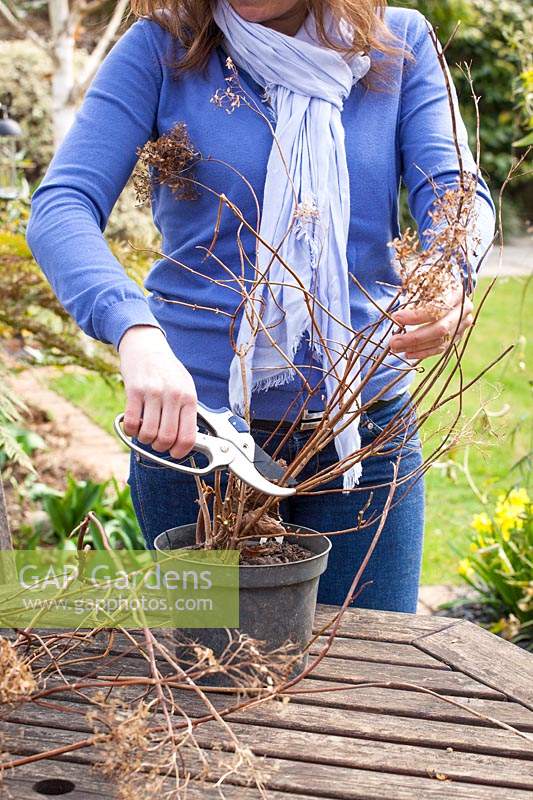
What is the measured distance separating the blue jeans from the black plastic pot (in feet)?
1.00

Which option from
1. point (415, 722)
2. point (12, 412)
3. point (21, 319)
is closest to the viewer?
point (415, 722)

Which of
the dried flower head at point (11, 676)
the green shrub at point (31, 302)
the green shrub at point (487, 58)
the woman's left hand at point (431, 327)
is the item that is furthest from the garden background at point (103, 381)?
the green shrub at point (487, 58)

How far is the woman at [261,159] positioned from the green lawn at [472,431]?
0.61 ft

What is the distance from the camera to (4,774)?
3.64ft

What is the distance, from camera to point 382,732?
1.22m

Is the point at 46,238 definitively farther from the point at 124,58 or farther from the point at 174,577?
the point at 174,577

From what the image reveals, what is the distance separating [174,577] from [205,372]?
1.49 ft

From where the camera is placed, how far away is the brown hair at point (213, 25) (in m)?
1.62

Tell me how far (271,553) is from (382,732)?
0.28 m

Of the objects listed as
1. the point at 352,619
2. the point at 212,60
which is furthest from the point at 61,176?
Result: the point at 352,619

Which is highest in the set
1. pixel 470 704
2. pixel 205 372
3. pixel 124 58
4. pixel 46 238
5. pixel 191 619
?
pixel 124 58

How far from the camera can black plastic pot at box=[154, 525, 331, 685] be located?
1.27m

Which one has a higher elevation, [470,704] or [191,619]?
[191,619]

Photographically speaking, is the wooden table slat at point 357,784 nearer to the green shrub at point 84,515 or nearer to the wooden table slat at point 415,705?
the wooden table slat at point 415,705
